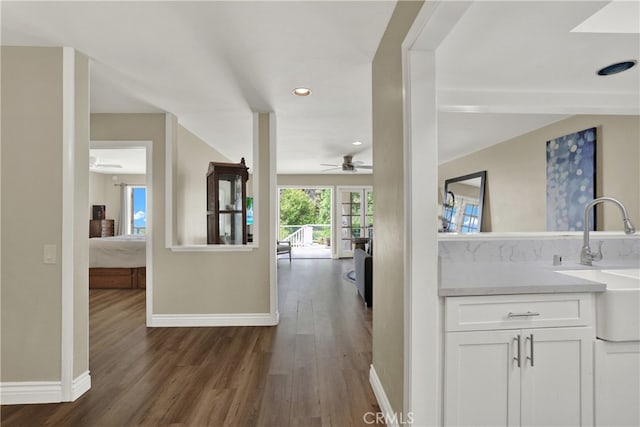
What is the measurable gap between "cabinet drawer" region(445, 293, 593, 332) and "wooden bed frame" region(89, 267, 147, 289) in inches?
210

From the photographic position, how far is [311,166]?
7270 mm

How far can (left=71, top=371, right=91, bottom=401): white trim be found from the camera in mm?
2064

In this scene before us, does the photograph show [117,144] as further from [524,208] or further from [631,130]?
[631,130]

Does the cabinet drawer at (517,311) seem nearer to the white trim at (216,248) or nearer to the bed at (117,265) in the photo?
the white trim at (216,248)

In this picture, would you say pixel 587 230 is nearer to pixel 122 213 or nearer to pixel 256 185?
pixel 256 185

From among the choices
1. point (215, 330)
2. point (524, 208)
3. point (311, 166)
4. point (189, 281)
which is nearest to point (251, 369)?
point (215, 330)

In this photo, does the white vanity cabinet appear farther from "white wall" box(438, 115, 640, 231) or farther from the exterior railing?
the exterior railing

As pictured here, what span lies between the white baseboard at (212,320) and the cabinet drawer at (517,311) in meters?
2.42

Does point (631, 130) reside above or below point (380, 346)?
above

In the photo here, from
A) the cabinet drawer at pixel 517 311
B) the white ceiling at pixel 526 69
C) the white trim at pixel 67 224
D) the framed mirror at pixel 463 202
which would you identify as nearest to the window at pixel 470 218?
the framed mirror at pixel 463 202

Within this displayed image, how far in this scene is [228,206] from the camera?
3834 mm

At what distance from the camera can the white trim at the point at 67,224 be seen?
2049mm

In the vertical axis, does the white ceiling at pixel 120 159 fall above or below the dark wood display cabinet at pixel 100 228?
above

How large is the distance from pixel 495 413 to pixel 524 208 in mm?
1515
